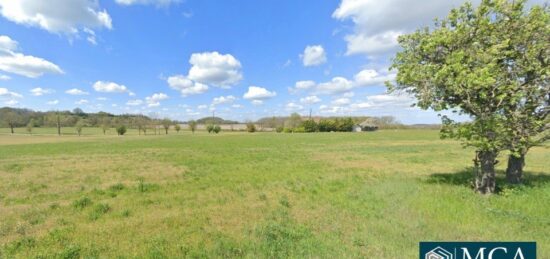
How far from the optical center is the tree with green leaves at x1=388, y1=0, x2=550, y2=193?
315 inches

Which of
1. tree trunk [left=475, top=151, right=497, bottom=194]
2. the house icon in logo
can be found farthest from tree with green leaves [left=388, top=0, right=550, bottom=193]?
the house icon in logo

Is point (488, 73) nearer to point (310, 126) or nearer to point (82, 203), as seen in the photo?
point (82, 203)

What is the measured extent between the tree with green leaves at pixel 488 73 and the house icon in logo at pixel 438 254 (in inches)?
210

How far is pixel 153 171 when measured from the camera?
1557cm

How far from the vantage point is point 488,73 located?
7.57 meters

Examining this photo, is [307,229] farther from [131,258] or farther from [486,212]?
[486,212]

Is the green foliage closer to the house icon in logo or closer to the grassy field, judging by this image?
the grassy field

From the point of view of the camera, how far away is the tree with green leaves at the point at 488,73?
26.2 ft

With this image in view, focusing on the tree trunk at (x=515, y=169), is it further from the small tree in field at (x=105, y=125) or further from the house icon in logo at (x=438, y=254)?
the small tree in field at (x=105, y=125)

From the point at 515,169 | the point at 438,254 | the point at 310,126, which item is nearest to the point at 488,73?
the point at 515,169

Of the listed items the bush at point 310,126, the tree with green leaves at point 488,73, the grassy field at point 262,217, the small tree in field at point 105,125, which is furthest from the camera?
the bush at point 310,126

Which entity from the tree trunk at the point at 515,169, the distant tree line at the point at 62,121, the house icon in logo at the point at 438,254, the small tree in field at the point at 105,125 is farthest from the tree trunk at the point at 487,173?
the small tree in field at the point at 105,125

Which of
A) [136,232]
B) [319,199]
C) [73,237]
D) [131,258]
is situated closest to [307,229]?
[319,199]

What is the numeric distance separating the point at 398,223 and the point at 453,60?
548cm
